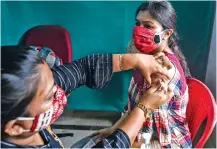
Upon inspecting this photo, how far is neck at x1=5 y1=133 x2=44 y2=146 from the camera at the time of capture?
0.84 m

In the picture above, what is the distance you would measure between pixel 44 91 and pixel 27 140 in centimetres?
19

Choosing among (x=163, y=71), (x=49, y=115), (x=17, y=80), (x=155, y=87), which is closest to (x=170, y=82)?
(x=163, y=71)

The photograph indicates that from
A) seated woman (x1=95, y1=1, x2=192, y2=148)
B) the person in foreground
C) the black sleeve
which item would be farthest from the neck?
seated woman (x1=95, y1=1, x2=192, y2=148)

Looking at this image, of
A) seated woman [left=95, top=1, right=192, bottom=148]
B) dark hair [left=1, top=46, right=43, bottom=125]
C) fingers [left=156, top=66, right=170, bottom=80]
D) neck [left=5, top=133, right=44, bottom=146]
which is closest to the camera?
dark hair [left=1, top=46, right=43, bottom=125]

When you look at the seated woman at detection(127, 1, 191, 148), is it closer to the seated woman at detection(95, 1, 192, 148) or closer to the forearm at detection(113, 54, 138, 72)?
the seated woman at detection(95, 1, 192, 148)

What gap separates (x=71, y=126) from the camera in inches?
103

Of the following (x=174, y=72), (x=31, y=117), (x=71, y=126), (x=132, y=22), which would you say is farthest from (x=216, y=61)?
(x=31, y=117)

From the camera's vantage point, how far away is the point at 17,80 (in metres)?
0.72

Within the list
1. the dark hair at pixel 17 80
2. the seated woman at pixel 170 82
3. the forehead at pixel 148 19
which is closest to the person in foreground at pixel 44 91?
the dark hair at pixel 17 80

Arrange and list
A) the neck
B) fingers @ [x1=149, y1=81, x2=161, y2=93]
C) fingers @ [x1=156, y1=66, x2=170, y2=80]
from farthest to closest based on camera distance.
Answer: fingers @ [x1=156, y1=66, x2=170, y2=80] → fingers @ [x1=149, y1=81, x2=161, y2=93] → the neck

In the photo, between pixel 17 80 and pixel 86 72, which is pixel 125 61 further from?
pixel 17 80

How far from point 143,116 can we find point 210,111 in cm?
54

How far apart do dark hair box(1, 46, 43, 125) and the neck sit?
3.4 inches

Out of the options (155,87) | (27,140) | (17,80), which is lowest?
(27,140)
